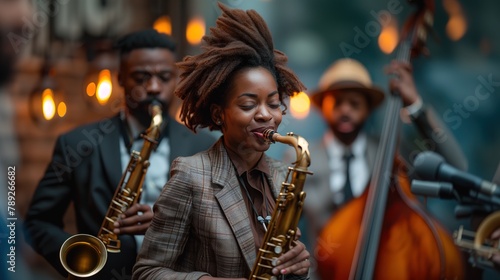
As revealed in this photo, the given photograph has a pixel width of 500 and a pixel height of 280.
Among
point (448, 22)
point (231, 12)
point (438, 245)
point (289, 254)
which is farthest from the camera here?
point (448, 22)

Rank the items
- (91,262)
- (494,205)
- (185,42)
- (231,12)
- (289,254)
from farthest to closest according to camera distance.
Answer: (185,42)
(494,205)
(91,262)
(231,12)
(289,254)

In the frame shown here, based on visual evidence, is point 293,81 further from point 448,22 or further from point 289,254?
point 448,22

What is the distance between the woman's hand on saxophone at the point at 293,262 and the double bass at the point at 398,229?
167 centimetres

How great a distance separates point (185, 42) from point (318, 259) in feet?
4.90

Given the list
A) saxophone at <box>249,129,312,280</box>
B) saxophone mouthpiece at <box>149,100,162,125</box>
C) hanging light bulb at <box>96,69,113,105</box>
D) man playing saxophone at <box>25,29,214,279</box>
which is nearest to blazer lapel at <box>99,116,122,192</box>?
man playing saxophone at <box>25,29,214,279</box>

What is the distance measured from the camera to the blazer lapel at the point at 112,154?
3.70 metres

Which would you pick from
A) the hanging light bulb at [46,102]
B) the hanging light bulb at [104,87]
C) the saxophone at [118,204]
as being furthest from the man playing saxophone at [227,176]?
the hanging light bulb at [46,102]

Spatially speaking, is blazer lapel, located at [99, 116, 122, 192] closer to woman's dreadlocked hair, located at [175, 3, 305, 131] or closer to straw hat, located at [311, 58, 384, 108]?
woman's dreadlocked hair, located at [175, 3, 305, 131]

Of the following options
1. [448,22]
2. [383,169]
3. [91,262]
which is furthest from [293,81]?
[448,22]

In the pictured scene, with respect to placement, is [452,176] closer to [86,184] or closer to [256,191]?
[256,191]

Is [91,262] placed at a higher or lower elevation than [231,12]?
lower

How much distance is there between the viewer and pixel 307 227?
475 cm

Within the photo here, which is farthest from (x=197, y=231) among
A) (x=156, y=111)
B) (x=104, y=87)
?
(x=104, y=87)

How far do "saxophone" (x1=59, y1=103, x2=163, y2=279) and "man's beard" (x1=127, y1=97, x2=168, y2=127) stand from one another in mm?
34
